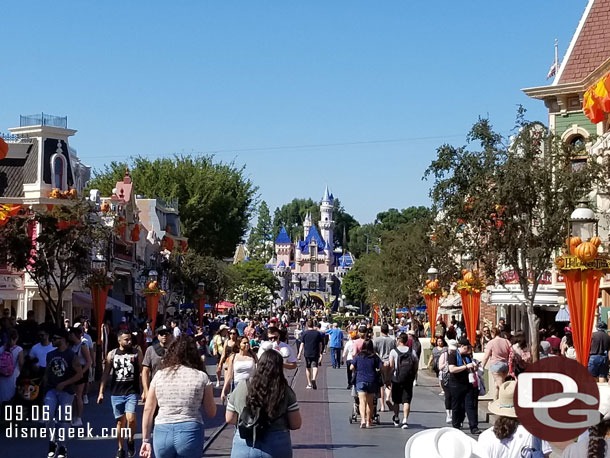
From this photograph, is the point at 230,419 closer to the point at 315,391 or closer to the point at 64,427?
the point at 64,427

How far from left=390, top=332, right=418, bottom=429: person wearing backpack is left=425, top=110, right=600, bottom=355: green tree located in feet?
21.1

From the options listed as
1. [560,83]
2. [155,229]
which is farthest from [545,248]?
[155,229]

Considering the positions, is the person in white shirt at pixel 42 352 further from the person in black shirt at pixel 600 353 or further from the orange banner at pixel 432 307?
the orange banner at pixel 432 307

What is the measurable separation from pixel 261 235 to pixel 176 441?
184284mm

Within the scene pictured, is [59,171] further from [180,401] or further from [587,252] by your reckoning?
[180,401]

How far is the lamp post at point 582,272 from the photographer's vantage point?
1505cm

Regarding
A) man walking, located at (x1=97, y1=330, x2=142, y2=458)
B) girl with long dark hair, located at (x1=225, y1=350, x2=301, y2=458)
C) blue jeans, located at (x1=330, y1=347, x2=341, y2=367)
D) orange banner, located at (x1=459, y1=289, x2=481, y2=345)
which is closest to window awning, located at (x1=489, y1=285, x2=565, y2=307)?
orange banner, located at (x1=459, y1=289, x2=481, y2=345)

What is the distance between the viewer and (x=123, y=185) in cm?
6078

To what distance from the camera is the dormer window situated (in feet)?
147

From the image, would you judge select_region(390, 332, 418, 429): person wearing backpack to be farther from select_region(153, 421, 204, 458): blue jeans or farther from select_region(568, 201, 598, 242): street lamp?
select_region(153, 421, 204, 458): blue jeans

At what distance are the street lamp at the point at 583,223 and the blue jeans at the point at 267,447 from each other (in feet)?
28.3

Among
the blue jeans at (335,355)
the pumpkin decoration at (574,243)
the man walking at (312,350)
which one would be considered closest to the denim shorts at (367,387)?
the pumpkin decoration at (574,243)

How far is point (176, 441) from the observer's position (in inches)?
328

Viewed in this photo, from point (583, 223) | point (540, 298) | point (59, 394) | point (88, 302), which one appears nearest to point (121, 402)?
point (59, 394)
